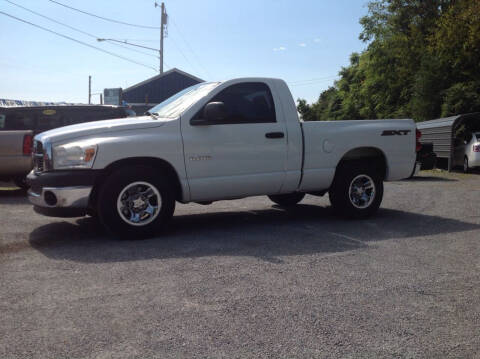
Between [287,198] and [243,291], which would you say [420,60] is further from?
[243,291]

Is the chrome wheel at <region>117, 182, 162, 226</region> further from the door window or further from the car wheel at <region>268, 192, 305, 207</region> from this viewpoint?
the car wheel at <region>268, 192, 305, 207</region>

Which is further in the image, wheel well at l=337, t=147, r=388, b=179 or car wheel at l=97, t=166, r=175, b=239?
wheel well at l=337, t=147, r=388, b=179

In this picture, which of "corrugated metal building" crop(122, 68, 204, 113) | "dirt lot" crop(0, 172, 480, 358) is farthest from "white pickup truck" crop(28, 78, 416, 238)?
"corrugated metal building" crop(122, 68, 204, 113)

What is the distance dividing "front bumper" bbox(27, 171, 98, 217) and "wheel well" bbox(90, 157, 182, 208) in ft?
0.53

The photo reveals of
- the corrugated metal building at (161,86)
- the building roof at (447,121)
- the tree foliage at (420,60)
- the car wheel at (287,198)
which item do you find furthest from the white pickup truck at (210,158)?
the corrugated metal building at (161,86)

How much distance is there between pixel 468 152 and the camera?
1761 centimetres

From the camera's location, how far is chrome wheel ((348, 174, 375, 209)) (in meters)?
7.20

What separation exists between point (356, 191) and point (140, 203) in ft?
10.6

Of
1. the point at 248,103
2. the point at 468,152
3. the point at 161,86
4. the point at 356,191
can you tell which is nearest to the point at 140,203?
A: the point at 248,103

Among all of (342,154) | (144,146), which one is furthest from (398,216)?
(144,146)

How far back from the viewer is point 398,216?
7551 mm

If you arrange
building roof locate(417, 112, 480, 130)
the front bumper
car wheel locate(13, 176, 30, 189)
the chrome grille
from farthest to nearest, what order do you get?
1. building roof locate(417, 112, 480, 130)
2. car wheel locate(13, 176, 30, 189)
3. the chrome grille
4. the front bumper

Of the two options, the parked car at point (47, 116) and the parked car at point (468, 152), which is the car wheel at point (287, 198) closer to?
the parked car at point (47, 116)

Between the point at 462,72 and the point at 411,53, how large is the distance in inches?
281
